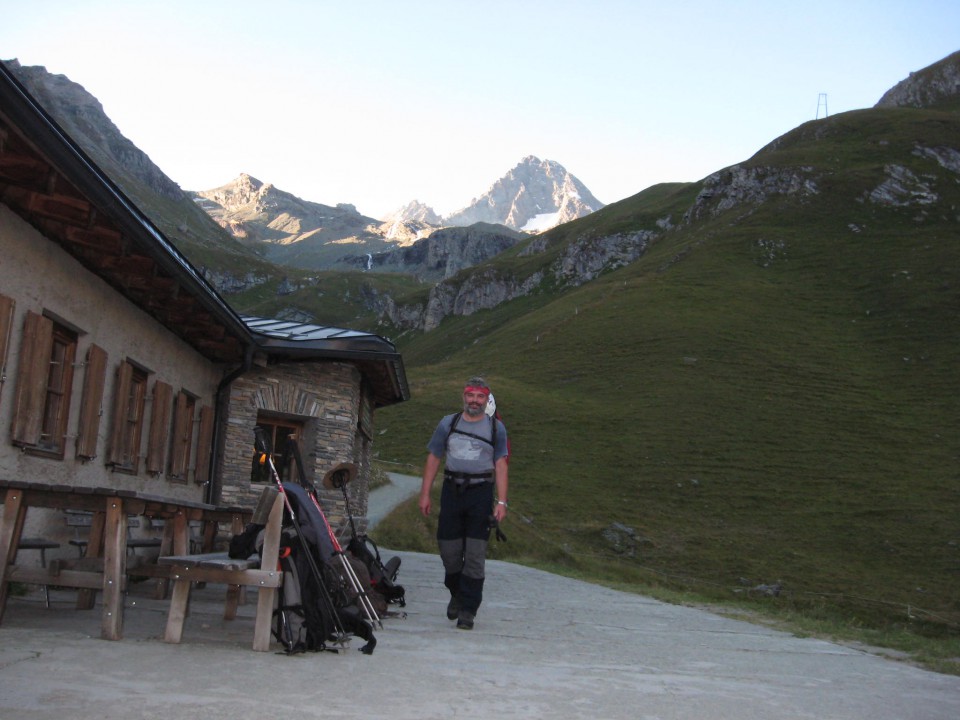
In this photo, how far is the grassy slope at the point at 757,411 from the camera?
32.4 m

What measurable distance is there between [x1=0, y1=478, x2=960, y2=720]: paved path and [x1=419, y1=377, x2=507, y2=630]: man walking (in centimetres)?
49

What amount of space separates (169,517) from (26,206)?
322 cm

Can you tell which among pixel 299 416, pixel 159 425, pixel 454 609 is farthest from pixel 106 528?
pixel 299 416

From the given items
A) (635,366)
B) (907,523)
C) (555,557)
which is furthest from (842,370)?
(555,557)

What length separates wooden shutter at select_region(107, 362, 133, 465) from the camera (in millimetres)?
11328

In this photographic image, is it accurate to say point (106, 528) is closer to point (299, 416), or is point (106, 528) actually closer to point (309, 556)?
point (309, 556)

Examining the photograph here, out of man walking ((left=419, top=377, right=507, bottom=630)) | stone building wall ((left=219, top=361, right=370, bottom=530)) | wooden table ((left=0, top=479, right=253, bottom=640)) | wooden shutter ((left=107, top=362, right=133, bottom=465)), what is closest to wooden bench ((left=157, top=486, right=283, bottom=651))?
wooden table ((left=0, top=479, right=253, bottom=640))

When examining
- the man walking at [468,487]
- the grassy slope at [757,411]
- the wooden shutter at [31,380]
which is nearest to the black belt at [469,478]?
the man walking at [468,487]

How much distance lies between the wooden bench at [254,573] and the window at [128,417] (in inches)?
217

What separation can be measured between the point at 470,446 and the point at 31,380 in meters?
4.27

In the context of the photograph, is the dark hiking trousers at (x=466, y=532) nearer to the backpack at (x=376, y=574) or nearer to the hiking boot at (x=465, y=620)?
the hiking boot at (x=465, y=620)

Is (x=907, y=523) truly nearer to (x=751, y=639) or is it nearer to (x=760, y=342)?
(x=760, y=342)

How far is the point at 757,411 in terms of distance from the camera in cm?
5181

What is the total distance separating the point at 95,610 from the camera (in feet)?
26.2
